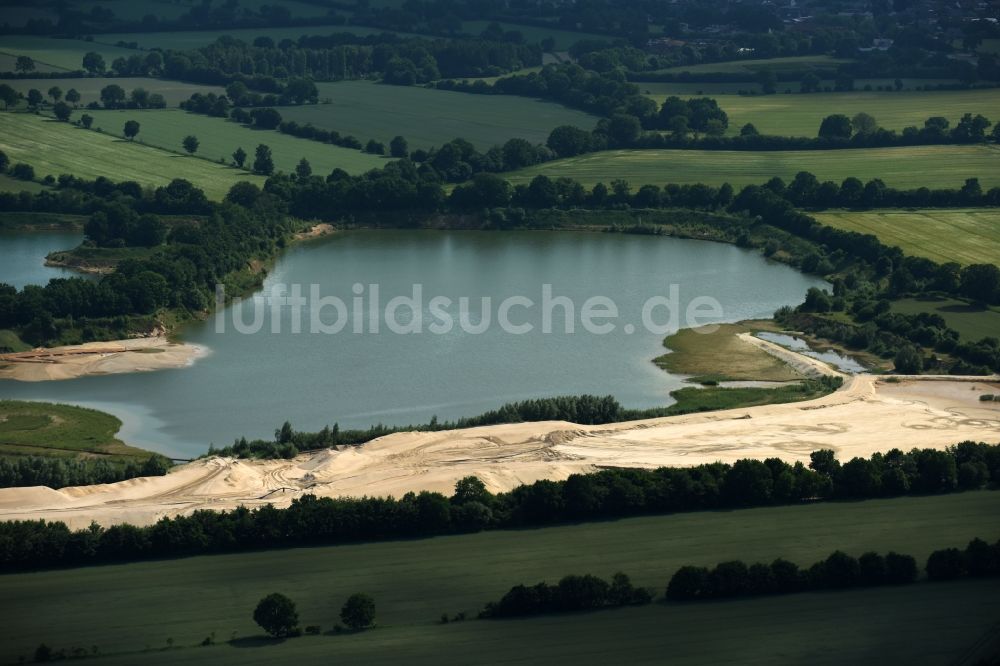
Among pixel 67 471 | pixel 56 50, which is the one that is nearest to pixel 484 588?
pixel 67 471

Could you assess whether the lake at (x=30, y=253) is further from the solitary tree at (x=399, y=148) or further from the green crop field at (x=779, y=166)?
the green crop field at (x=779, y=166)

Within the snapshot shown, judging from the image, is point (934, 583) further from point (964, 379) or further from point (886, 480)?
point (964, 379)

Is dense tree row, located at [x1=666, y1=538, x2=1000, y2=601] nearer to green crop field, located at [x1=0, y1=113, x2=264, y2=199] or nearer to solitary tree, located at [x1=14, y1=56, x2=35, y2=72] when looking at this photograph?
green crop field, located at [x1=0, y1=113, x2=264, y2=199]

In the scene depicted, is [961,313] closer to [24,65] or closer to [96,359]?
[96,359]

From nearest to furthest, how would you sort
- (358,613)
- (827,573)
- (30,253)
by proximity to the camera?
(358,613)
(827,573)
(30,253)

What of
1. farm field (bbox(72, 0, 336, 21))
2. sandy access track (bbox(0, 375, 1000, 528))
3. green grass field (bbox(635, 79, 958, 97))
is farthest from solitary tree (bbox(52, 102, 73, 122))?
sandy access track (bbox(0, 375, 1000, 528))

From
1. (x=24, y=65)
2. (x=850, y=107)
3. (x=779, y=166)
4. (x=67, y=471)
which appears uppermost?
Answer: (x=24, y=65)

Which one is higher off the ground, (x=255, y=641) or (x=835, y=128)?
(x=835, y=128)
